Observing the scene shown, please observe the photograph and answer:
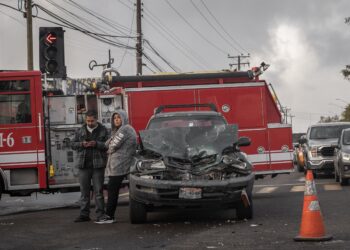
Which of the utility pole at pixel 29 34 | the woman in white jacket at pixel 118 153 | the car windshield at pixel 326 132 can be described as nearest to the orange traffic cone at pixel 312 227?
the woman in white jacket at pixel 118 153

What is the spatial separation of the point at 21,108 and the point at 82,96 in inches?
53.0

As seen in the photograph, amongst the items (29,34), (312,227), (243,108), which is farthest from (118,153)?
(29,34)

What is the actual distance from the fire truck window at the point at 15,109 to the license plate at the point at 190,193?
5.22 meters

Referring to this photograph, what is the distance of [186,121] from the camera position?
12656mm

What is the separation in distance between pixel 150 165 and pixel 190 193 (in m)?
0.77

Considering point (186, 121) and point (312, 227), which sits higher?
point (186, 121)

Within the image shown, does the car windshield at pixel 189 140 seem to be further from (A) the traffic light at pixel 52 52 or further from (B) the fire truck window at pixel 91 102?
(A) the traffic light at pixel 52 52

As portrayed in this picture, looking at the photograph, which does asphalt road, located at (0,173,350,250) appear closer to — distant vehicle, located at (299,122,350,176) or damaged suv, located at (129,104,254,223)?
damaged suv, located at (129,104,254,223)

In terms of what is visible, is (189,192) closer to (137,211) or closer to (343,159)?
(137,211)

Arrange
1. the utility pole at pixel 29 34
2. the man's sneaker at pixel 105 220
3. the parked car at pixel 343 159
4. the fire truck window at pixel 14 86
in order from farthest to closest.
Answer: the utility pole at pixel 29 34, the parked car at pixel 343 159, the fire truck window at pixel 14 86, the man's sneaker at pixel 105 220

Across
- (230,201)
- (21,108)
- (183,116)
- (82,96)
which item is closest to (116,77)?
(82,96)

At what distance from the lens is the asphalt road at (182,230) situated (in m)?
8.99

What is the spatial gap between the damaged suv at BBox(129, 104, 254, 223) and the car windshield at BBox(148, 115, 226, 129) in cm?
53

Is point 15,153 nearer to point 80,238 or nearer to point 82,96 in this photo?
point 82,96
